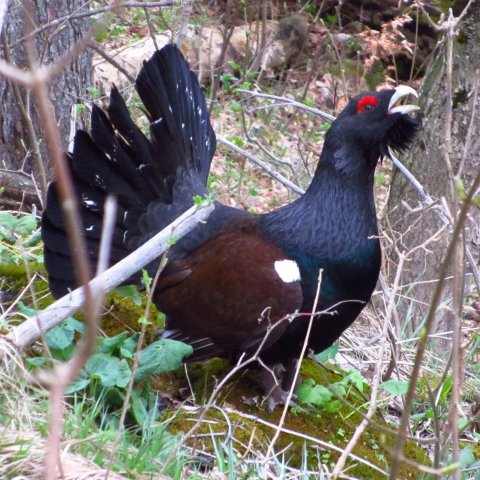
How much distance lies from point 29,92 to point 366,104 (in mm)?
2196

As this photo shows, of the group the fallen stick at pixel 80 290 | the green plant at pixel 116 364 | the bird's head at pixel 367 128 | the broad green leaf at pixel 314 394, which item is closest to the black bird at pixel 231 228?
the bird's head at pixel 367 128

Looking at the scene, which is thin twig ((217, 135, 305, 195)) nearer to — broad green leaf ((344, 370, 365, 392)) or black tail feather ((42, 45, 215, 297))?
black tail feather ((42, 45, 215, 297))

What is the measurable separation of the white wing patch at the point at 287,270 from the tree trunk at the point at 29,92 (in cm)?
198

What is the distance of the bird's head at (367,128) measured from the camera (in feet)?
13.5

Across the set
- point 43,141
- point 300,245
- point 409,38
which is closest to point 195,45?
point 409,38

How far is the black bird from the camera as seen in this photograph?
12.8ft

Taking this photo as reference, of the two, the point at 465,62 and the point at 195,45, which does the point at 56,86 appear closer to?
the point at 465,62

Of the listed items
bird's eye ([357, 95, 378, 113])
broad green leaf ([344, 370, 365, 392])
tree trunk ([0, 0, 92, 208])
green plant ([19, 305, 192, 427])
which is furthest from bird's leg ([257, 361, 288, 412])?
tree trunk ([0, 0, 92, 208])

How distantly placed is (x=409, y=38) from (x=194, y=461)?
28.9ft

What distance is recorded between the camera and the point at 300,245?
3.97 metres

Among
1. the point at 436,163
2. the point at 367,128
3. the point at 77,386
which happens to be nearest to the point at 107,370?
the point at 77,386

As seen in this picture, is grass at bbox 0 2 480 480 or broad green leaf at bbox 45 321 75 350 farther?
broad green leaf at bbox 45 321 75 350

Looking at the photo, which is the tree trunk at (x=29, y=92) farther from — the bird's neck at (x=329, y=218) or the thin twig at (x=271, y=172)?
the bird's neck at (x=329, y=218)

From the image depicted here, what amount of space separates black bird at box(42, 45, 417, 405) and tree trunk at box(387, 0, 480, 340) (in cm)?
152
